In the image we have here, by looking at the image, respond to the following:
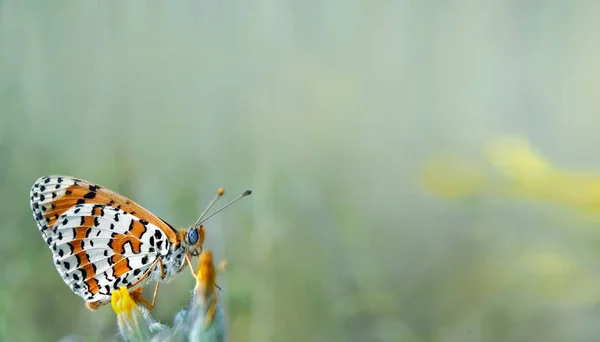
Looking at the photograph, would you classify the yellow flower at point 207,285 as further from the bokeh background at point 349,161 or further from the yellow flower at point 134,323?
the bokeh background at point 349,161

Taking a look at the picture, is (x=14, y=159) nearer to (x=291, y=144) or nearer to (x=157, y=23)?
(x=157, y=23)

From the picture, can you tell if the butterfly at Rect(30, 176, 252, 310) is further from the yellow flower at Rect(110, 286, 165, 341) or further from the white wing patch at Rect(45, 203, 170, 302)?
A: the yellow flower at Rect(110, 286, 165, 341)

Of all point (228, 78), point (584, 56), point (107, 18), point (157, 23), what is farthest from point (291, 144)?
point (584, 56)

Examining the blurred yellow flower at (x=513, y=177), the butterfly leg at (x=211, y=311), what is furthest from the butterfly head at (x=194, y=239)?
the blurred yellow flower at (x=513, y=177)

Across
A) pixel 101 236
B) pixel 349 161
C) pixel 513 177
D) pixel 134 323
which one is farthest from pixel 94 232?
pixel 513 177

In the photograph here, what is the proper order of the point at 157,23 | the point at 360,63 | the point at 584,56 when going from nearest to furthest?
the point at 584,56, the point at 360,63, the point at 157,23

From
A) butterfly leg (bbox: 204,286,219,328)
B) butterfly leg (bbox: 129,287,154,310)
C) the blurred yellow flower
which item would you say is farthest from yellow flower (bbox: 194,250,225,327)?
the blurred yellow flower
